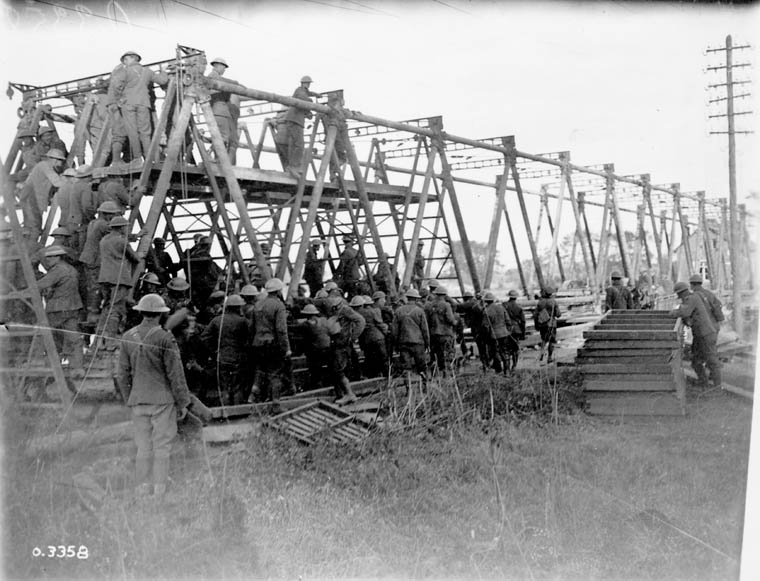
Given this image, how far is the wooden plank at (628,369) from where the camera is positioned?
9703 millimetres

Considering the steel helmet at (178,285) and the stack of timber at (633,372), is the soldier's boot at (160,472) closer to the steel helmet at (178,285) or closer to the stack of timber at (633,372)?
the steel helmet at (178,285)

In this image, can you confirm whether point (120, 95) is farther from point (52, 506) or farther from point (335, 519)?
point (335, 519)

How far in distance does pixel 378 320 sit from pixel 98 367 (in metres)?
4.90

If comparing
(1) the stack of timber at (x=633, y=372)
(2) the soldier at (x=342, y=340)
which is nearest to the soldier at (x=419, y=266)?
(2) the soldier at (x=342, y=340)

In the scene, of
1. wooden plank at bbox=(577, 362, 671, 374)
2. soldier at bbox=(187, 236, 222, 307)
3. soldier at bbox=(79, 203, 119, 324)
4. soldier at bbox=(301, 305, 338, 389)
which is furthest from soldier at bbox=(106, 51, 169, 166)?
wooden plank at bbox=(577, 362, 671, 374)

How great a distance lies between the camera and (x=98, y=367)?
336 inches

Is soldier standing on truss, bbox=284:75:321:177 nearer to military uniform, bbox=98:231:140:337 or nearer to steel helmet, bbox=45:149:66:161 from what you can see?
steel helmet, bbox=45:149:66:161

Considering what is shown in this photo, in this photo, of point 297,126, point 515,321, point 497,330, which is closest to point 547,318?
point 515,321

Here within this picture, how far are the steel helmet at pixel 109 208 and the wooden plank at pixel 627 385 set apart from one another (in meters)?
7.14

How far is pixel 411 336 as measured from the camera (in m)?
11.7

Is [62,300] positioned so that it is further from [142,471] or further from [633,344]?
[633,344]

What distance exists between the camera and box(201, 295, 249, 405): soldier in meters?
9.77

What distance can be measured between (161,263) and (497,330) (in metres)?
6.63

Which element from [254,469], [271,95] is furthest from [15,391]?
[271,95]
